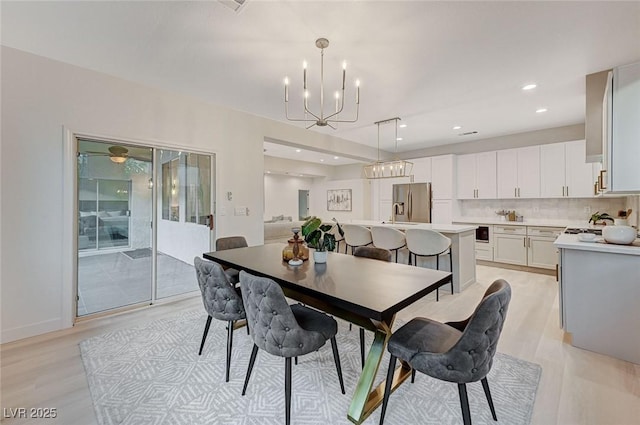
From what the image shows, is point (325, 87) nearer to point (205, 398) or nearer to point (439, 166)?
point (205, 398)

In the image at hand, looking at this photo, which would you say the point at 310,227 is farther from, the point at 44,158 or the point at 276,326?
the point at 44,158

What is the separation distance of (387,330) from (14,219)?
3.36 m

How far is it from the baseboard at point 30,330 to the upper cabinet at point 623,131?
17.3ft

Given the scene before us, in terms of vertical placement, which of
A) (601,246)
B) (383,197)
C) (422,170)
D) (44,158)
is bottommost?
(601,246)

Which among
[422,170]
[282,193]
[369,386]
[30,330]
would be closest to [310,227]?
[369,386]

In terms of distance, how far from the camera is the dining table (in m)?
1.43

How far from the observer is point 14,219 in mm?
2496

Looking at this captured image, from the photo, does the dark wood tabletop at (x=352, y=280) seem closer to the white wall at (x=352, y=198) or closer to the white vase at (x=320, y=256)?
the white vase at (x=320, y=256)

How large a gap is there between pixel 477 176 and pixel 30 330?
23.0ft

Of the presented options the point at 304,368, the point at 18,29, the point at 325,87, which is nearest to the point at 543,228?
the point at 325,87

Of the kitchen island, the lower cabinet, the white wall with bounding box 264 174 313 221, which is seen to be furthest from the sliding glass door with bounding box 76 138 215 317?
the white wall with bounding box 264 174 313 221

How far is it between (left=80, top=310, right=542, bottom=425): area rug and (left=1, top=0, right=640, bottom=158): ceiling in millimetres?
2621

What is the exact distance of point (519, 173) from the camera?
17.1 ft

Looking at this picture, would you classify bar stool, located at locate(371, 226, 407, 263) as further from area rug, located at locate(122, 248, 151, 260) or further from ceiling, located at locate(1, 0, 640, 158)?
area rug, located at locate(122, 248, 151, 260)
